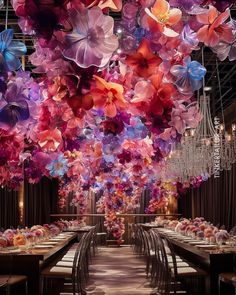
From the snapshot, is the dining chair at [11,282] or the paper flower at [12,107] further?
the dining chair at [11,282]

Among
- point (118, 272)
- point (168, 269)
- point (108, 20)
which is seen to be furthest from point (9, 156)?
point (118, 272)

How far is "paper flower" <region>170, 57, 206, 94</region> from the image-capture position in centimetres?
175

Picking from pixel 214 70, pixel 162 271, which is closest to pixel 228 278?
pixel 162 271

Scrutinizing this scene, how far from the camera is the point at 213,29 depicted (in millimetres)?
1652

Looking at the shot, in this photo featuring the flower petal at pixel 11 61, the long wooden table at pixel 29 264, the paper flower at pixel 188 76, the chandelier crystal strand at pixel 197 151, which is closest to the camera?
the flower petal at pixel 11 61

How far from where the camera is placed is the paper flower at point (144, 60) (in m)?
1.61

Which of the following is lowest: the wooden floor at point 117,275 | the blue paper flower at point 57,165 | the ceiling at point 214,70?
the wooden floor at point 117,275

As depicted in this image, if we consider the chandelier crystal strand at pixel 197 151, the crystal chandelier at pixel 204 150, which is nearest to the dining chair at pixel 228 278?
the crystal chandelier at pixel 204 150

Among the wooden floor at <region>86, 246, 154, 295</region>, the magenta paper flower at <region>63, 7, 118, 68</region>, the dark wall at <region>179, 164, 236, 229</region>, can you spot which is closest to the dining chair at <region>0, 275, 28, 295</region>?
the wooden floor at <region>86, 246, 154, 295</region>

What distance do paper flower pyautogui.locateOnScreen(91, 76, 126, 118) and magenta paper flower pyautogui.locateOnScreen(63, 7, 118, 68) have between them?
0.79 ft

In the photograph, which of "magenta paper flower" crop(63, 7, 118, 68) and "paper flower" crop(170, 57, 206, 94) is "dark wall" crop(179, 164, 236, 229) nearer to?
"paper flower" crop(170, 57, 206, 94)

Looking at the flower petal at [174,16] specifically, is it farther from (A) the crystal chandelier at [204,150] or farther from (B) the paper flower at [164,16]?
(A) the crystal chandelier at [204,150]

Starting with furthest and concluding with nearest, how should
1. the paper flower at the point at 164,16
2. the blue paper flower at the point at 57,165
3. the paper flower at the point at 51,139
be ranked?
1. the blue paper flower at the point at 57,165
2. the paper flower at the point at 51,139
3. the paper flower at the point at 164,16

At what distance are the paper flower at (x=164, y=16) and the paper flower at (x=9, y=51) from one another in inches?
17.0
